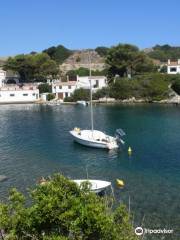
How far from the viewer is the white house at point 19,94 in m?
124

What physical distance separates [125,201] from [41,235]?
17.9 metres

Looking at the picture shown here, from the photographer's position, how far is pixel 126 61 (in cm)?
12156

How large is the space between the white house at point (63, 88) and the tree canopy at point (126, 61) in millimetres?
12273

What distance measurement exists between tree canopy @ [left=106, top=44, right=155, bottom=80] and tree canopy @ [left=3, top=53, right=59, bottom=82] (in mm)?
20960

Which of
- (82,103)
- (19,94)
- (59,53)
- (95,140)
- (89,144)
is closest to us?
(95,140)

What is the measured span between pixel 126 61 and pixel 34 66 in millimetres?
30116

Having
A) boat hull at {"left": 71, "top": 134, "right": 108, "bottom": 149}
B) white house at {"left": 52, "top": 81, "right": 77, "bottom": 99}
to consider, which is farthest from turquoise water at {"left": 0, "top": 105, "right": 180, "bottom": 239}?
white house at {"left": 52, "top": 81, "right": 77, "bottom": 99}

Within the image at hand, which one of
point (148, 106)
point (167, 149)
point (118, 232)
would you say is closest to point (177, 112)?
point (148, 106)

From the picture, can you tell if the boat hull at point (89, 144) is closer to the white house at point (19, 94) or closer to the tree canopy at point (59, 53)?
the white house at point (19, 94)

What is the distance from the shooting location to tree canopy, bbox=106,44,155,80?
12056cm

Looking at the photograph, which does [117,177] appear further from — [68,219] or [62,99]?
[62,99]

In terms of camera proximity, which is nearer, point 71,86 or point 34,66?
point 71,86

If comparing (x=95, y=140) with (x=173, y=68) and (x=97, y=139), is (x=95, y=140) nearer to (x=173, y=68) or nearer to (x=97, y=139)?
(x=97, y=139)

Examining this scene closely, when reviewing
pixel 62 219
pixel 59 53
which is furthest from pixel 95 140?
pixel 59 53
